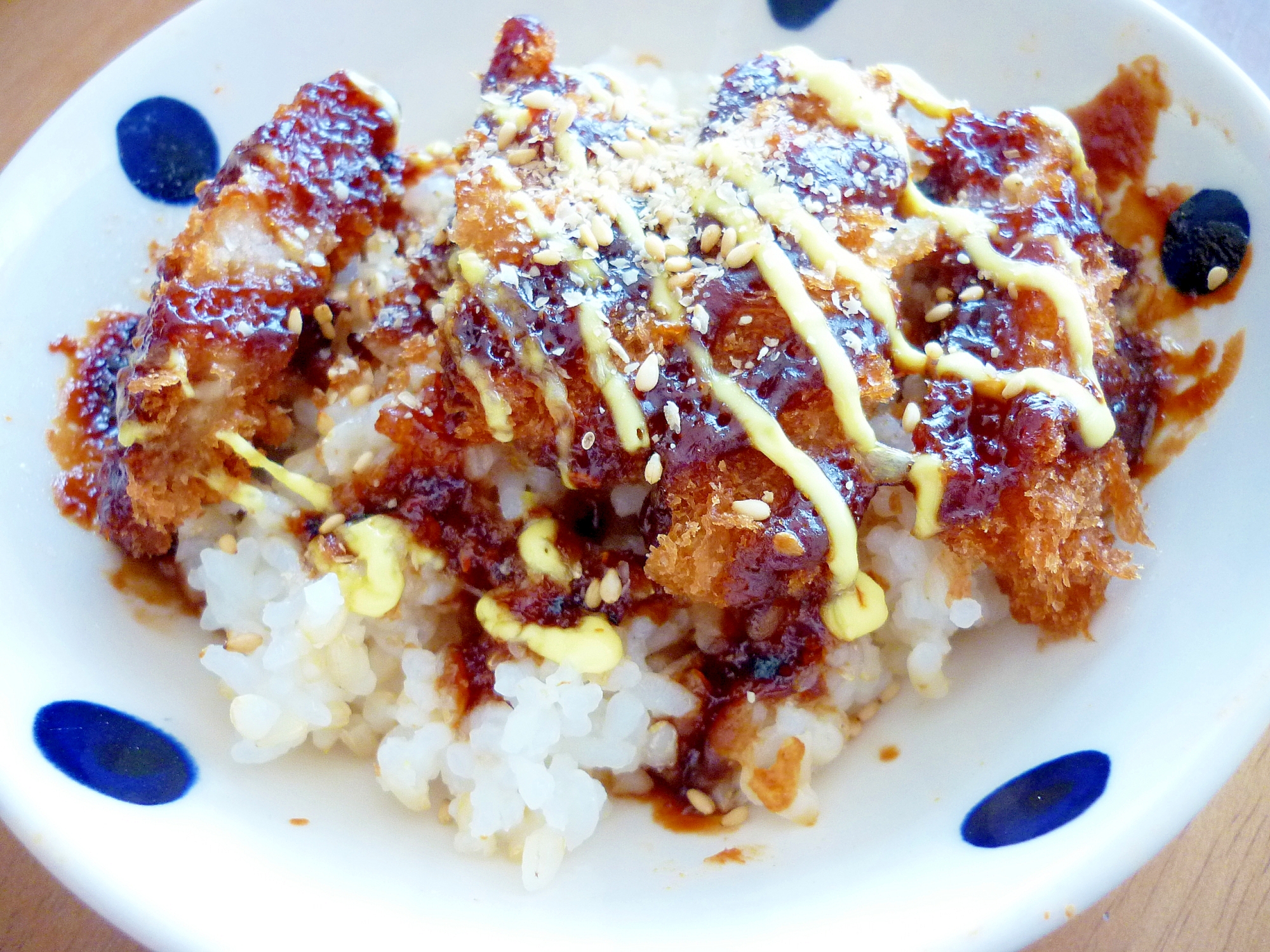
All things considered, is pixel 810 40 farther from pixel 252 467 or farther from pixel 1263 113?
pixel 252 467

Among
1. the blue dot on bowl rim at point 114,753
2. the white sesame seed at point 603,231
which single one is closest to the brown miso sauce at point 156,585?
the blue dot on bowl rim at point 114,753

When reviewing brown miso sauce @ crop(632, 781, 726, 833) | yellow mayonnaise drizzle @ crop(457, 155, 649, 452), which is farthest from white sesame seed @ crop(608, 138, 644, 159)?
brown miso sauce @ crop(632, 781, 726, 833)

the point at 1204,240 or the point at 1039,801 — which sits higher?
the point at 1204,240

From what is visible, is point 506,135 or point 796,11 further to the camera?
point 796,11

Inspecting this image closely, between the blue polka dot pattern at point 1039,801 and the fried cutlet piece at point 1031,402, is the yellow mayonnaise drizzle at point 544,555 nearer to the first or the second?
the fried cutlet piece at point 1031,402

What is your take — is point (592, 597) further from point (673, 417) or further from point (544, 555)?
point (673, 417)

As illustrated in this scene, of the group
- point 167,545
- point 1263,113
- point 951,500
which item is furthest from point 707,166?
point 167,545

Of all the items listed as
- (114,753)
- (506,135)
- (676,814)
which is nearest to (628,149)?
(506,135)
